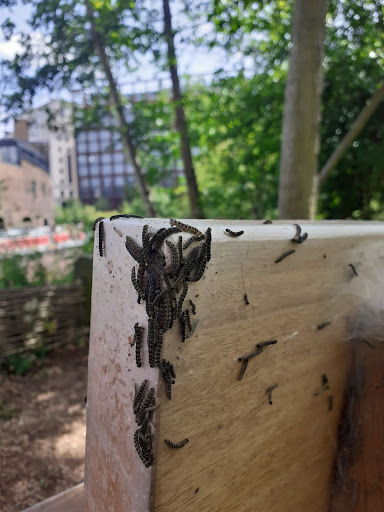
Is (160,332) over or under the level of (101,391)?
over

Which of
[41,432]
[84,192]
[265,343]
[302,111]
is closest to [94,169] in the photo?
[84,192]

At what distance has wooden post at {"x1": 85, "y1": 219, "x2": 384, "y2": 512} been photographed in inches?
A: 31.6

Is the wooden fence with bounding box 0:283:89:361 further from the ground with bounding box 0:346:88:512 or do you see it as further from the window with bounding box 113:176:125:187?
the window with bounding box 113:176:125:187

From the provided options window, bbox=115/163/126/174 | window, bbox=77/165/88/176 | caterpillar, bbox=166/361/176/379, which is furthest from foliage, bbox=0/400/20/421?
window, bbox=115/163/126/174

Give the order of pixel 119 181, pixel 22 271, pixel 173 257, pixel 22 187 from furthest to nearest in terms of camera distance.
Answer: pixel 119 181
pixel 22 187
pixel 22 271
pixel 173 257

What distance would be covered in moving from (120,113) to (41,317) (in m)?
3.98

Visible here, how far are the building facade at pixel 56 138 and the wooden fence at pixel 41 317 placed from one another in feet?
9.58

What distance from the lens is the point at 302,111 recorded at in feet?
9.36

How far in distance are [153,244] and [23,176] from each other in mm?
7061

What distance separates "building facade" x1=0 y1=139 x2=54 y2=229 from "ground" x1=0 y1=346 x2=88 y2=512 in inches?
109

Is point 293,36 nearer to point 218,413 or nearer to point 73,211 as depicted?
point 218,413

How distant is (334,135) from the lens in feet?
27.8

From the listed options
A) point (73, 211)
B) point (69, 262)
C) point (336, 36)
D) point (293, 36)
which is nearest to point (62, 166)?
point (73, 211)

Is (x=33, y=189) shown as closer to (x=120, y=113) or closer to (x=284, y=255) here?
(x=120, y=113)
